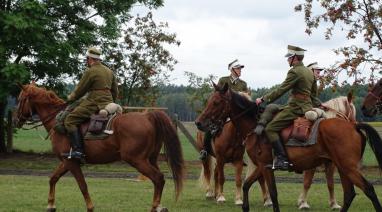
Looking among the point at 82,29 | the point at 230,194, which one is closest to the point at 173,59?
the point at 82,29

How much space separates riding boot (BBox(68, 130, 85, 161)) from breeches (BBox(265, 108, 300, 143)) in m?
3.62

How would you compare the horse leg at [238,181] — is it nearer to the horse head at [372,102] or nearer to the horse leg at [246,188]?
the horse leg at [246,188]

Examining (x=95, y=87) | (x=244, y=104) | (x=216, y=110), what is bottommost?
(x=216, y=110)

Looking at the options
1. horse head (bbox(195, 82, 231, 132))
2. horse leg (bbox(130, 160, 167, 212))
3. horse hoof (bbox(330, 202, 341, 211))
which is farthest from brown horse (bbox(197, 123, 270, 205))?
horse leg (bbox(130, 160, 167, 212))

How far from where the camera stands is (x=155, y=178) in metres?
12.9

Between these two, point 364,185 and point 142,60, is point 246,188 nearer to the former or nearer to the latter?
point 364,185

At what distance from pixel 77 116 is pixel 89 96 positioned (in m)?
0.50

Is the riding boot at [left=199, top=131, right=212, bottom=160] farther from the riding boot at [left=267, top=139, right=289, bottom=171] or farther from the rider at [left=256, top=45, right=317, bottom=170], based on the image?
the riding boot at [left=267, top=139, right=289, bottom=171]

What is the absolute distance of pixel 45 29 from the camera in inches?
1096

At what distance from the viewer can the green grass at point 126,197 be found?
47.9ft

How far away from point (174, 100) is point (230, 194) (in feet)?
136

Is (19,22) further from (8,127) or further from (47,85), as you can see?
(8,127)

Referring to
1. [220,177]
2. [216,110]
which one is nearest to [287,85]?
[216,110]

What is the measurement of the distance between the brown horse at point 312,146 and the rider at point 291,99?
21 centimetres
